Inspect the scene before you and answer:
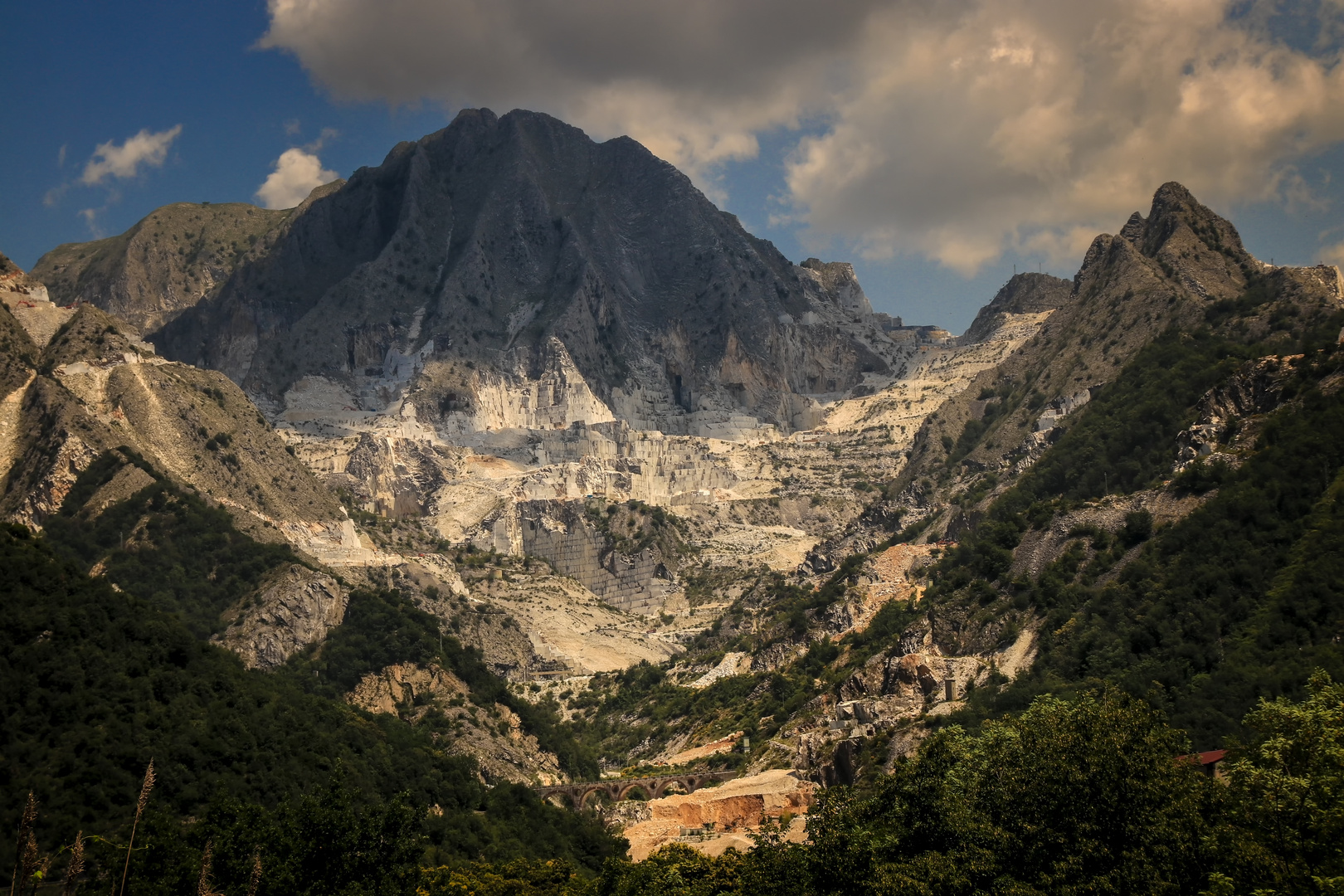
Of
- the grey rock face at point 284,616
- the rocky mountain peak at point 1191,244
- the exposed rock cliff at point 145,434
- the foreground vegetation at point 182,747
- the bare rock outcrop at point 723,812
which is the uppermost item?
the rocky mountain peak at point 1191,244

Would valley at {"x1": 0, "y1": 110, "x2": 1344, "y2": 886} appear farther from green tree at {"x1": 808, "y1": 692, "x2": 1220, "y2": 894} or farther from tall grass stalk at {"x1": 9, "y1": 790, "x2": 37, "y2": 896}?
tall grass stalk at {"x1": 9, "y1": 790, "x2": 37, "y2": 896}

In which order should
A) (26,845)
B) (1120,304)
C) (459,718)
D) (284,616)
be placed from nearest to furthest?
1. (26,845)
2. (459,718)
3. (284,616)
4. (1120,304)

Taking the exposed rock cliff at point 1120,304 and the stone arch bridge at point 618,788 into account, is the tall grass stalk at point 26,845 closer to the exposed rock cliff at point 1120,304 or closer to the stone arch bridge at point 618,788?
the stone arch bridge at point 618,788

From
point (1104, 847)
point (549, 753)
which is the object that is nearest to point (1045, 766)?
point (1104, 847)

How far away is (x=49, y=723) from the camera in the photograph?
75.8 metres

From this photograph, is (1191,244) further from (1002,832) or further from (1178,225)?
(1002,832)

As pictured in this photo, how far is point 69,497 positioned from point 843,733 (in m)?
78.8

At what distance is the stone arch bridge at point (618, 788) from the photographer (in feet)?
363

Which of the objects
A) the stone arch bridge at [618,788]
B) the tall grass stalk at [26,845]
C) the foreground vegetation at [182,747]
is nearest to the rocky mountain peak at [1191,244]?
the stone arch bridge at [618,788]

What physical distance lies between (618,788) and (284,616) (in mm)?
35330

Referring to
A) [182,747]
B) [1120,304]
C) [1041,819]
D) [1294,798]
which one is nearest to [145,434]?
[182,747]

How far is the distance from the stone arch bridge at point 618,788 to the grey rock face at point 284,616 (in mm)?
27017

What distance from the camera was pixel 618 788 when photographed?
112 m

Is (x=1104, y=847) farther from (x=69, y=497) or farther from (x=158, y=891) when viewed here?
(x=69, y=497)
